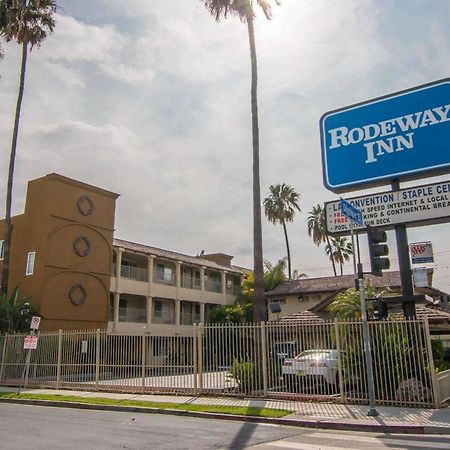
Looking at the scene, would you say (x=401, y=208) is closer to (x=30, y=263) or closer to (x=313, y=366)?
(x=313, y=366)

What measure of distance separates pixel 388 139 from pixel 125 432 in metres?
10.9

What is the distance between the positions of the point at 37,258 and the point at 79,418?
18223 mm

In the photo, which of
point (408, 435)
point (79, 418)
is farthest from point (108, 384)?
point (408, 435)

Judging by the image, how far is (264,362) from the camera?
50.6ft

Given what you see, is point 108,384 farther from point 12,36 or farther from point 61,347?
point 12,36

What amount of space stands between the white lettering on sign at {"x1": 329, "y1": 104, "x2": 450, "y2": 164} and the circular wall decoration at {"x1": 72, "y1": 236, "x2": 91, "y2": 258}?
1936 cm

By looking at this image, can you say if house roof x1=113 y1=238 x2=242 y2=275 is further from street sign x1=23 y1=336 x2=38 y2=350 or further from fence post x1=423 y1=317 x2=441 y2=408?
fence post x1=423 y1=317 x2=441 y2=408

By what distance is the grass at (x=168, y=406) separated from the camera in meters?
12.4

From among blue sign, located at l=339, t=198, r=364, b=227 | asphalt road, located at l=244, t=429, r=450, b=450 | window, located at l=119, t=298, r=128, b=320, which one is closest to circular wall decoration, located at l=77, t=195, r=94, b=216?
window, located at l=119, t=298, r=128, b=320

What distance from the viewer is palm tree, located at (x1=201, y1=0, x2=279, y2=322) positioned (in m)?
19.6

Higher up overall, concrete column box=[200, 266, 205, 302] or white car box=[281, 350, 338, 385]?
concrete column box=[200, 266, 205, 302]

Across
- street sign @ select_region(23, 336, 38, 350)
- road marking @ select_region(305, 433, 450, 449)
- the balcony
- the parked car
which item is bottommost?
road marking @ select_region(305, 433, 450, 449)

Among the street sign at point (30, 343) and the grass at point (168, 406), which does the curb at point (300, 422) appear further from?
the street sign at point (30, 343)

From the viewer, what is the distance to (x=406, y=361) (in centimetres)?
1339
